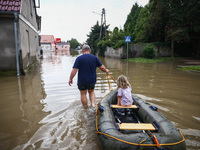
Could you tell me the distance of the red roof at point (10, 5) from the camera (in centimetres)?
842

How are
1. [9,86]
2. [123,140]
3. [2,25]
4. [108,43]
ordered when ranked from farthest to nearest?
[108,43]
[2,25]
[9,86]
[123,140]

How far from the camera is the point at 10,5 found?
870cm

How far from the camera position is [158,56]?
2131 cm

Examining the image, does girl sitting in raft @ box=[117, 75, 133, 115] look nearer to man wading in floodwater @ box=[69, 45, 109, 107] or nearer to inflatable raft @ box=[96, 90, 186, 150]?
inflatable raft @ box=[96, 90, 186, 150]

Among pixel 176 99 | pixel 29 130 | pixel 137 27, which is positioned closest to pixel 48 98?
pixel 29 130

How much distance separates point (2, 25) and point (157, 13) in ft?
54.3

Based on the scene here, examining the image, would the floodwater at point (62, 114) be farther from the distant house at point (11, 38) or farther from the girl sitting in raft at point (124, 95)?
the distant house at point (11, 38)

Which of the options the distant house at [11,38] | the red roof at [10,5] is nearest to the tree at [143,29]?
the red roof at [10,5]

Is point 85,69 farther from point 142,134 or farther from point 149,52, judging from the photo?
point 149,52

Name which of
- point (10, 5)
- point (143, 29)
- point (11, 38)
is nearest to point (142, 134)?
point (11, 38)

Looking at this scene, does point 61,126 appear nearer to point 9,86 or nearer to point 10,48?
point 9,86

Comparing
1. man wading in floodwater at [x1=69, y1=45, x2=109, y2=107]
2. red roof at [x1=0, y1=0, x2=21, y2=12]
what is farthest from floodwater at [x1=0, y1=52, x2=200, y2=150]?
red roof at [x1=0, y1=0, x2=21, y2=12]

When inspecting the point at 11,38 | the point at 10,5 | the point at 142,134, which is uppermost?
the point at 10,5

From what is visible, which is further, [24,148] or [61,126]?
[61,126]
